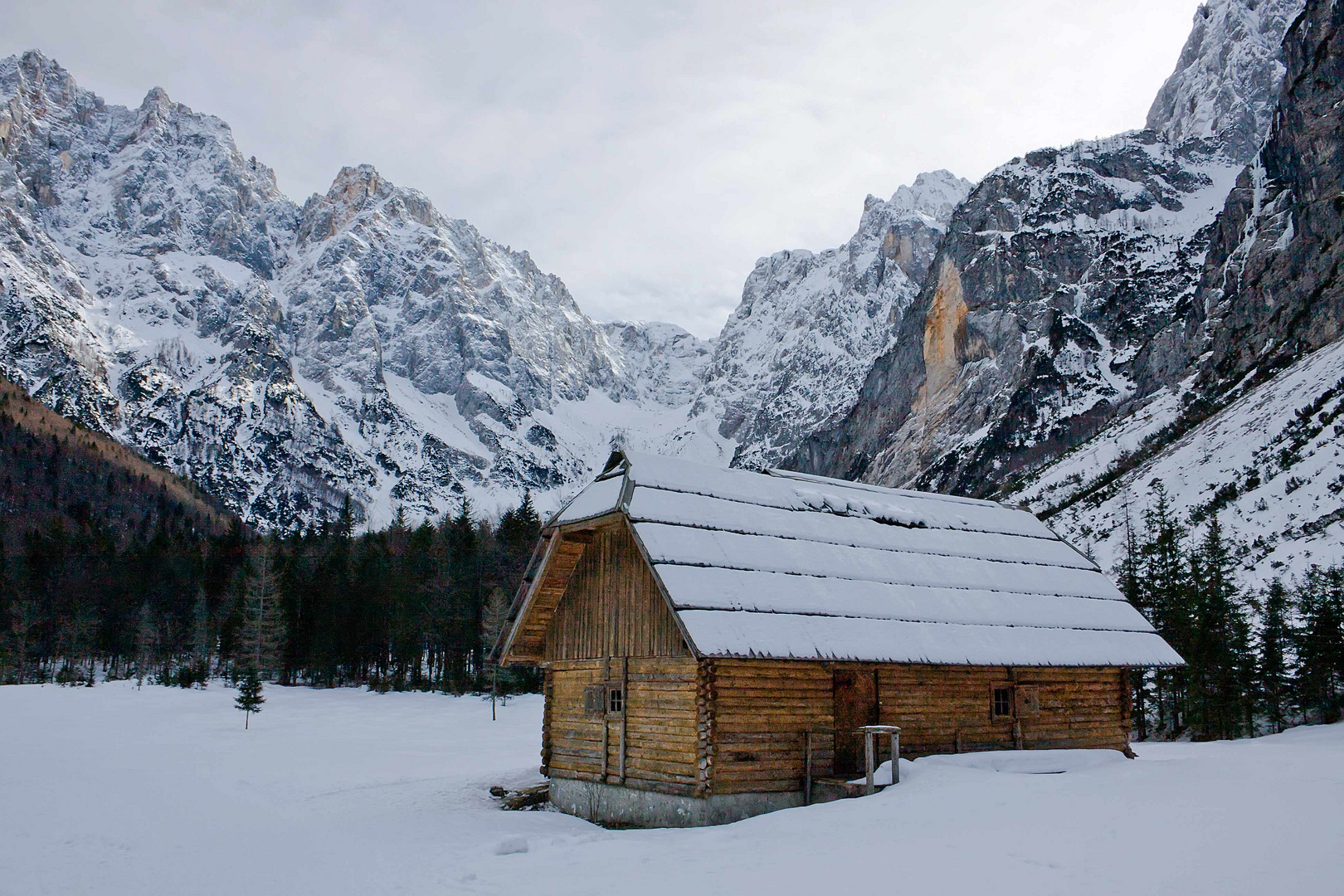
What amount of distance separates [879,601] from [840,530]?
2585 mm

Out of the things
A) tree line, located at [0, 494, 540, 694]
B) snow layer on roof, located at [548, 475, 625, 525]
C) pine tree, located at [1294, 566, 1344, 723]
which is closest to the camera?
snow layer on roof, located at [548, 475, 625, 525]

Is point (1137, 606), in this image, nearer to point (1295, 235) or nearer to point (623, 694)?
point (623, 694)

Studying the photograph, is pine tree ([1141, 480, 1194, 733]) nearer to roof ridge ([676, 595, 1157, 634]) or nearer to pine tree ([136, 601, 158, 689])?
roof ridge ([676, 595, 1157, 634])

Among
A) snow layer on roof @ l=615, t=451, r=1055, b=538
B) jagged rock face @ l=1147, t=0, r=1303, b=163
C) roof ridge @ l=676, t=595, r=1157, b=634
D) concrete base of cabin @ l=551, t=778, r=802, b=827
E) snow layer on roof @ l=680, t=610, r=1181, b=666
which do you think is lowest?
concrete base of cabin @ l=551, t=778, r=802, b=827

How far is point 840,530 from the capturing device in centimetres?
2069

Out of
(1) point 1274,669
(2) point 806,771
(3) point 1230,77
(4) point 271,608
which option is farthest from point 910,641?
(3) point 1230,77

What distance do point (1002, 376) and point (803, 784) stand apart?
4550 inches

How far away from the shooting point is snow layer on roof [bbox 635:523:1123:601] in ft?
56.2

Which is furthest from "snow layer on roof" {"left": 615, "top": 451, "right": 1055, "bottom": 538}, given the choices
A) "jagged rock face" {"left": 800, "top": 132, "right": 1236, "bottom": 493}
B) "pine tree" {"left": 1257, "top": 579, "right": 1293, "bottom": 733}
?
"jagged rock face" {"left": 800, "top": 132, "right": 1236, "bottom": 493}

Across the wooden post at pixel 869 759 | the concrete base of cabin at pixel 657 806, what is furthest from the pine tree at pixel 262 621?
the wooden post at pixel 869 759

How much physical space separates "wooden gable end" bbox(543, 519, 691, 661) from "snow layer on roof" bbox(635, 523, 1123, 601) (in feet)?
3.10

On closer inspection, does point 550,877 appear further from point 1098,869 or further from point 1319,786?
point 1319,786

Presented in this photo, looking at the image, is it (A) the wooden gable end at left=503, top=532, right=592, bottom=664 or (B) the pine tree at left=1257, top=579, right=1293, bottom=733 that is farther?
(B) the pine tree at left=1257, top=579, right=1293, bottom=733

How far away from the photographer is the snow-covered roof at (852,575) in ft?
54.0
